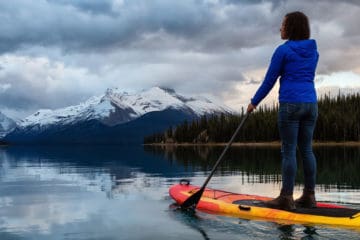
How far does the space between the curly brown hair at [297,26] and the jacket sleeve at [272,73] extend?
0.40m

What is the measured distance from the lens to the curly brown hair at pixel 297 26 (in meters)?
11.8

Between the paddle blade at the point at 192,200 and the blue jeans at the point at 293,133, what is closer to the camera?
the blue jeans at the point at 293,133

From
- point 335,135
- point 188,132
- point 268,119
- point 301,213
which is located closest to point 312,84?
point 301,213

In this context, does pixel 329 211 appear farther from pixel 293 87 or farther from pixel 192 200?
pixel 192 200

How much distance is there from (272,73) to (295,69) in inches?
20.3

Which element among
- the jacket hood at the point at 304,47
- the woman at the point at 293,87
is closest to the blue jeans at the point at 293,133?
the woman at the point at 293,87

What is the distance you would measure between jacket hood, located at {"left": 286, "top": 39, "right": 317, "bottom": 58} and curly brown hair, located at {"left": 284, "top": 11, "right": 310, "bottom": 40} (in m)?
0.13

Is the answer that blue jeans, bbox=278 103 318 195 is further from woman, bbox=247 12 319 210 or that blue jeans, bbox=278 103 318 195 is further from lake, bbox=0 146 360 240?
lake, bbox=0 146 360 240

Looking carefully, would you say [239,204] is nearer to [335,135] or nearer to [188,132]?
[335,135]

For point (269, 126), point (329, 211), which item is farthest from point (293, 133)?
point (269, 126)

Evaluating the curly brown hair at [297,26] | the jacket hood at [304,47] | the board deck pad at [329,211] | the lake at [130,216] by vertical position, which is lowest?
the lake at [130,216]

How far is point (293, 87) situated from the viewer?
11727 mm

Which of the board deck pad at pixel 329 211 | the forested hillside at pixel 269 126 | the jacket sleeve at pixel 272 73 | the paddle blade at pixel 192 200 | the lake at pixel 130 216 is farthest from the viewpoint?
the forested hillside at pixel 269 126

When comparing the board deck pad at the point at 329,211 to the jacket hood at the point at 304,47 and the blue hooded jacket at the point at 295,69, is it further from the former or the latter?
the jacket hood at the point at 304,47
